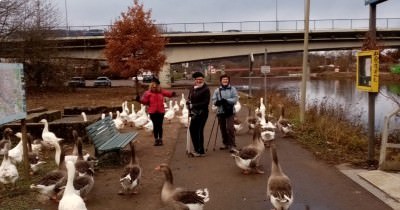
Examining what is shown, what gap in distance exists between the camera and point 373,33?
952cm

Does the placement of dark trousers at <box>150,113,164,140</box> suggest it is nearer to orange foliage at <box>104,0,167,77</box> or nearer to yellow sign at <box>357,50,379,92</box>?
yellow sign at <box>357,50,379,92</box>

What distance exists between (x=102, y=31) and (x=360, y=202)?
50.7 m

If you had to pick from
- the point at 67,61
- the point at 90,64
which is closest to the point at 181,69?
the point at 90,64

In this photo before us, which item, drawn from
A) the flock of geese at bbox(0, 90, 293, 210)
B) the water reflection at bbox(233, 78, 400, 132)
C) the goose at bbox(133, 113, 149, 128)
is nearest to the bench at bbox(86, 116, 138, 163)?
the flock of geese at bbox(0, 90, 293, 210)

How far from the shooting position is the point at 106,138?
11281mm

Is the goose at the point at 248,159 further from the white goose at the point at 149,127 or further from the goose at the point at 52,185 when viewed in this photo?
the white goose at the point at 149,127

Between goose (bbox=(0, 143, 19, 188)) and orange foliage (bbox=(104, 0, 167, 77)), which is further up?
orange foliage (bbox=(104, 0, 167, 77))

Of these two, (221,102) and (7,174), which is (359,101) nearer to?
(221,102)

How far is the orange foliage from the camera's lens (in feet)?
135

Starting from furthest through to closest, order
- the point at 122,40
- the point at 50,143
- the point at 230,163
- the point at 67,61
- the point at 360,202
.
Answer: the point at 67,61
the point at 122,40
the point at 50,143
the point at 230,163
the point at 360,202

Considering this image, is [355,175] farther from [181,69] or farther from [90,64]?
[181,69]

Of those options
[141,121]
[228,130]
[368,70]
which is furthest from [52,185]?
[141,121]

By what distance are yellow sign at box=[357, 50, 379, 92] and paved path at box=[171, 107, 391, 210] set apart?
1878 mm

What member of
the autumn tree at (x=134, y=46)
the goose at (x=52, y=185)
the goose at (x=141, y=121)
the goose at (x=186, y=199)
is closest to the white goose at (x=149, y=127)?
the goose at (x=141, y=121)
